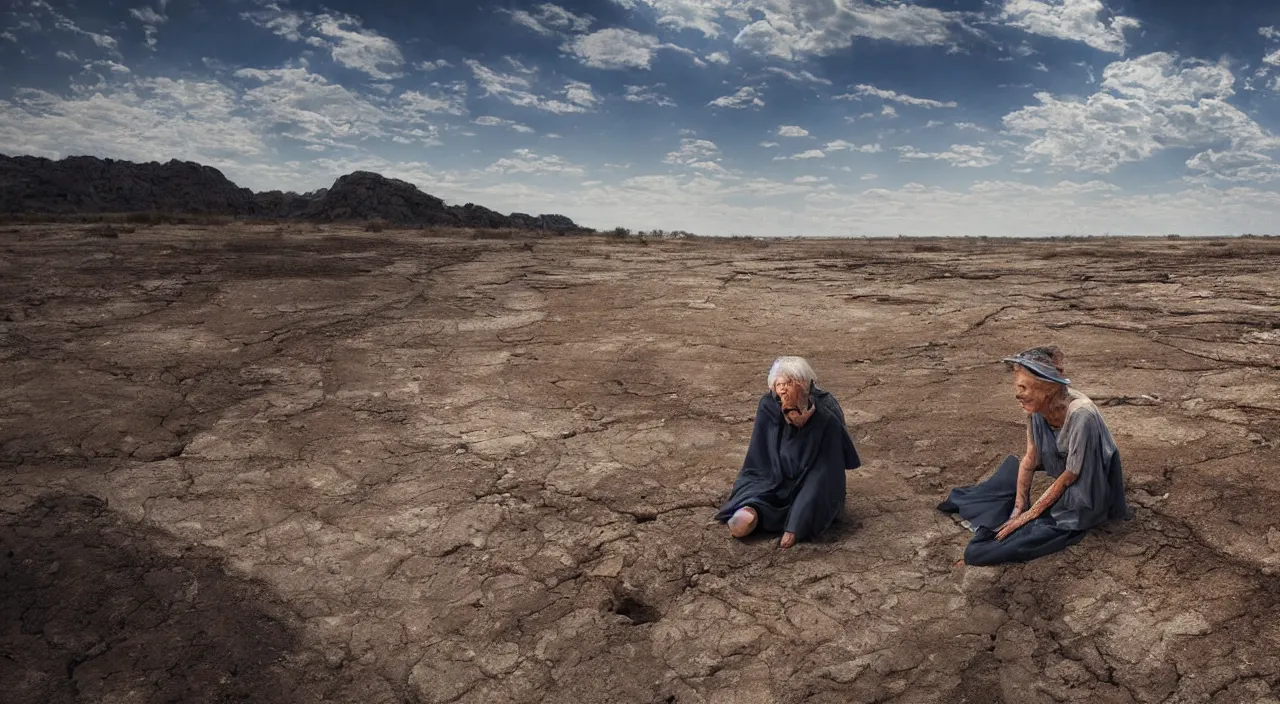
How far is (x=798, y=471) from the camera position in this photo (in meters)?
3.75

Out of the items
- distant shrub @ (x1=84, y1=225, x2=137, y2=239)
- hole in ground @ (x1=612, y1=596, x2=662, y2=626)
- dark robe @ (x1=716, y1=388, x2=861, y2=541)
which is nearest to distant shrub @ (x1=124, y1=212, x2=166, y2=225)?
distant shrub @ (x1=84, y1=225, x2=137, y2=239)

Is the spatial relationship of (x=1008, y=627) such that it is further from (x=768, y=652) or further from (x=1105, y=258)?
(x=1105, y=258)

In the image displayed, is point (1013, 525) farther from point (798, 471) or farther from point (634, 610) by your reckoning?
point (634, 610)

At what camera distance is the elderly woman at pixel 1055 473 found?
3.23 m

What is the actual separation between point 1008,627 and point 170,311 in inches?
340

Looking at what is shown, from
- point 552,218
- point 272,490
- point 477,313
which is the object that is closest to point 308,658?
point 272,490

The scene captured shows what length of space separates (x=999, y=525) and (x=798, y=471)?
93 centimetres

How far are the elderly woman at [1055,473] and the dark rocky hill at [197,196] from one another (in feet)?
129

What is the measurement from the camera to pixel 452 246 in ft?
52.3

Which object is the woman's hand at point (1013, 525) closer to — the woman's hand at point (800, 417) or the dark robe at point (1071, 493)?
the dark robe at point (1071, 493)

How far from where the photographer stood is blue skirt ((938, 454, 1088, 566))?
3291 millimetres

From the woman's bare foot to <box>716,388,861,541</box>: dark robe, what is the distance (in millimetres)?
57

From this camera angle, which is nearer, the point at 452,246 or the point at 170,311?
the point at 170,311

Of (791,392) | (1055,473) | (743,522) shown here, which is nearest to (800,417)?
(791,392)
